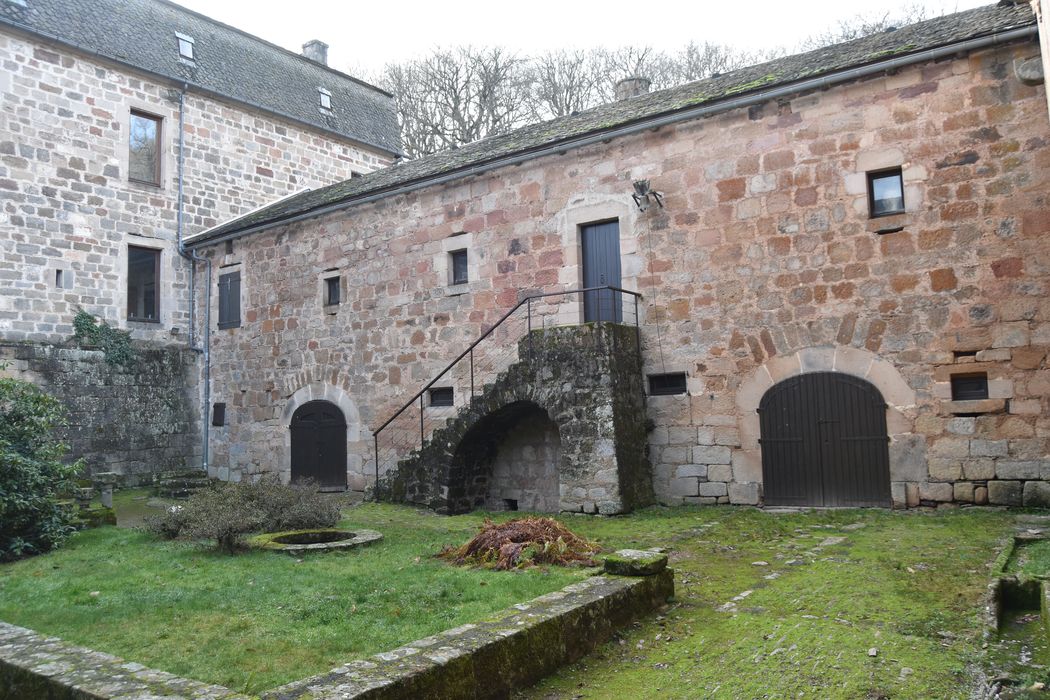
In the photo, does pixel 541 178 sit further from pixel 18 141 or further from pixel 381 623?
pixel 18 141

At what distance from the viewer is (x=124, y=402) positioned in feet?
51.2

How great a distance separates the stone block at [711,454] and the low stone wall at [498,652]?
16.5 feet

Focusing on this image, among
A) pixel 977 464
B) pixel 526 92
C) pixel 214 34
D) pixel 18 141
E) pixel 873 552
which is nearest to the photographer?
pixel 873 552

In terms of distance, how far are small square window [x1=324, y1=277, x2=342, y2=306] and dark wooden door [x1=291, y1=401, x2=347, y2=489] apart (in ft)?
6.06

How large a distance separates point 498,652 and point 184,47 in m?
17.5

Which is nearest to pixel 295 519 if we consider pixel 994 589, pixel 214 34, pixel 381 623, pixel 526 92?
pixel 381 623

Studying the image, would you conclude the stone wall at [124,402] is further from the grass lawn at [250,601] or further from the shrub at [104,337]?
the grass lawn at [250,601]

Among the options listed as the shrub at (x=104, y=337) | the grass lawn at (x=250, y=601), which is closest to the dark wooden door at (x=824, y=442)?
the grass lawn at (x=250, y=601)

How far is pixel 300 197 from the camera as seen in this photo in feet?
57.9

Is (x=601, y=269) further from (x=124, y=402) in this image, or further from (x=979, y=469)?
(x=124, y=402)

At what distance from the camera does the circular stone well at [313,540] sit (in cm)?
788

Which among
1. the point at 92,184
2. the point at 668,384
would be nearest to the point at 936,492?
the point at 668,384

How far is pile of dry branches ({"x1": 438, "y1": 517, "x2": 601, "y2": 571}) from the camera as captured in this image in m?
6.54

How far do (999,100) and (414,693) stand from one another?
8.85m
